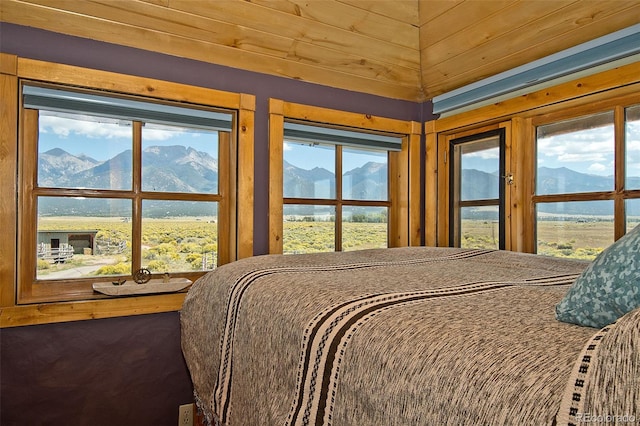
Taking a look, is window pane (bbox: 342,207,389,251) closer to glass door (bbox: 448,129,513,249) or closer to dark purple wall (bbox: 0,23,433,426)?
glass door (bbox: 448,129,513,249)

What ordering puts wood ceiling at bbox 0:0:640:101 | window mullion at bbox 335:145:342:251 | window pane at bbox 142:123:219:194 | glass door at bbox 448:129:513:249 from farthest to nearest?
window mullion at bbox 335:145:342:251, glass door at bbox 448:129:513:249, window pane at bbox 142:123:219:194, wood ceiling at bbox 0:0:640:101

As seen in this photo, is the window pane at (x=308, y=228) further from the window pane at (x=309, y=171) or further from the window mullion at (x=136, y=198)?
the window mullion at (x=136, y=198)

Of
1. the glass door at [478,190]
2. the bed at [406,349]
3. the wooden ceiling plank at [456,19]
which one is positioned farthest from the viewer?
the glass door at [478,190]

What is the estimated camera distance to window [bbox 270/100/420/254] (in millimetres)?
2199

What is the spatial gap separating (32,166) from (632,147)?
8.16 ft

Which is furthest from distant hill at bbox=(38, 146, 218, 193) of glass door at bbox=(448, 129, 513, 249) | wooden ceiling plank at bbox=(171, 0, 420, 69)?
glass door at bbox=(448, 129, 513, 249)

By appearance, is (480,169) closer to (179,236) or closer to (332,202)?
(332,202)

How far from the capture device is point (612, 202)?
1.80 m

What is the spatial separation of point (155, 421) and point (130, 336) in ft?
1.32

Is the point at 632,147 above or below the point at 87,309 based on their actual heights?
above

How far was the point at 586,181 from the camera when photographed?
74.9 inches

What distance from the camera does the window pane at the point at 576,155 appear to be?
1840mm

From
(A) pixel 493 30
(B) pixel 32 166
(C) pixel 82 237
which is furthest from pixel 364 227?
(B) pixel 32 166

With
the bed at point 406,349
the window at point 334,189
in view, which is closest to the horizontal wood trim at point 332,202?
the window at point 334,189
